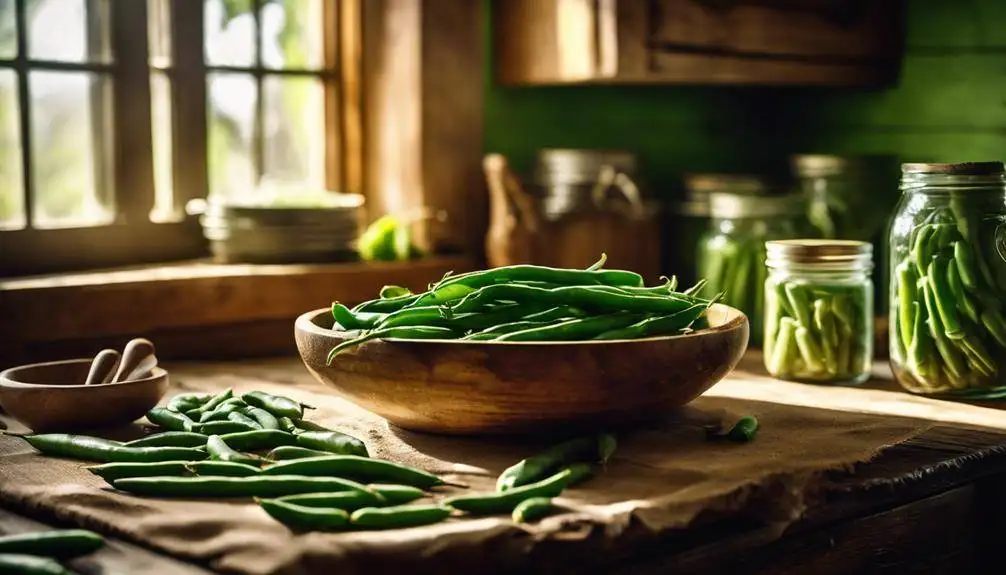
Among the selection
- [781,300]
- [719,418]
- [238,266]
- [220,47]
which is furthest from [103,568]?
[220,47]

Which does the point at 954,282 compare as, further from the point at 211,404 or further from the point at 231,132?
the point at 231,132

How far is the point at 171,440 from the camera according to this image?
5.16 ft

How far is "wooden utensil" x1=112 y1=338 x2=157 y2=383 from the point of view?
1.83 meters

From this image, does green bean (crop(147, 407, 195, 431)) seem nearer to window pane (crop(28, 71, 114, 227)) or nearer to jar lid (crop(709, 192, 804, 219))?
window pane (crop(28, 71, 114, 227))

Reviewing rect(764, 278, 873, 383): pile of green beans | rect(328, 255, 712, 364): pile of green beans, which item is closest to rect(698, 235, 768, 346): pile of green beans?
rect(764, 278, 873, 383): pile of green beans

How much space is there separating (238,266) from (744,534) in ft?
5.00

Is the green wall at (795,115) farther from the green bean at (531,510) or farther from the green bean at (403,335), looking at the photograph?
the green bean at (531,510)

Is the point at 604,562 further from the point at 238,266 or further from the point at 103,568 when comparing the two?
the point at 238,266

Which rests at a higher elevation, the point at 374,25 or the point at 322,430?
the point at 374,25

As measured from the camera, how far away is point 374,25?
9.70 ft

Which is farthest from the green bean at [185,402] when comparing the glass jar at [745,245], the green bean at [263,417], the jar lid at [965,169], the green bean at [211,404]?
the jar lid at [965,169]

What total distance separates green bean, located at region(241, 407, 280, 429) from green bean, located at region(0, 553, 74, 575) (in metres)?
0.52

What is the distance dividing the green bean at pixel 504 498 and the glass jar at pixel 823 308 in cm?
88

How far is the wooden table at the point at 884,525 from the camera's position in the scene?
53.1 inches
